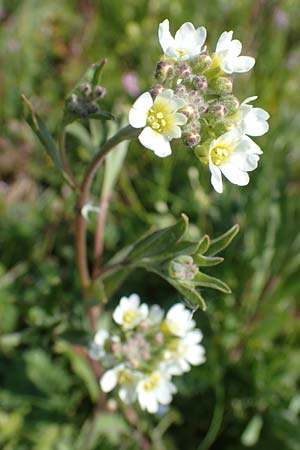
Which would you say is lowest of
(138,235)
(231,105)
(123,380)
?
(138,235)

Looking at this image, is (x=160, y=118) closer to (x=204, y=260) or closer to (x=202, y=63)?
(x=202, y=63)

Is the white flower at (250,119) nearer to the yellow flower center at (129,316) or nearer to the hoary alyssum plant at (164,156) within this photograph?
the hoary alyssum plant at (164,156)

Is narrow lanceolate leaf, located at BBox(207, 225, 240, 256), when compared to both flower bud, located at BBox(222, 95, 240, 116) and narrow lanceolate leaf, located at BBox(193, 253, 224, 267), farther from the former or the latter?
flower bud, located at BBox(222, 95, 240, 116)

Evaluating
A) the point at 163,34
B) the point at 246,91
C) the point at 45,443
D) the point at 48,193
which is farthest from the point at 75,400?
the point at 246,91

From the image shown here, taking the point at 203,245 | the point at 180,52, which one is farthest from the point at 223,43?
the point at 203,245

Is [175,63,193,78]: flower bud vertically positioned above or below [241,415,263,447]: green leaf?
above

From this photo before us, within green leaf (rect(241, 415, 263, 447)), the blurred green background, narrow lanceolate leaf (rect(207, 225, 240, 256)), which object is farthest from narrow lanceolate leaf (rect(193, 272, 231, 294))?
green leaf (rect(241, 415, 263, 447))

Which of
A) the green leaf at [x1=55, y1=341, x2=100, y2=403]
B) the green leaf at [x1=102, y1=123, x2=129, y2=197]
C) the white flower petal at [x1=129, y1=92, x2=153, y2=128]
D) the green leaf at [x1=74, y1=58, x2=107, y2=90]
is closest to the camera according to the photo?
the white flower petal at [x1=129, y1=92, x2=153, y2=128]
